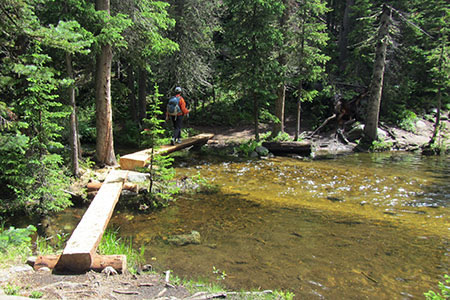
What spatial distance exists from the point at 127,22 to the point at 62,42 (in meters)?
3.60

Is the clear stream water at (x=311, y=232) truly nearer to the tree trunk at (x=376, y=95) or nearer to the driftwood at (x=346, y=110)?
the tree trunk at (x=376, y=95)

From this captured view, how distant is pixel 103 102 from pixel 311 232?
24.9 ft

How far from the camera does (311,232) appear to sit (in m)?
6.77

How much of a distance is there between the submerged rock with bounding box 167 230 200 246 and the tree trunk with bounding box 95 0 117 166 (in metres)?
5.46

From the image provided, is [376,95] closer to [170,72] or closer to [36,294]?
[170,72]

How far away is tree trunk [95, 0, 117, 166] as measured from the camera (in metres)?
10.1

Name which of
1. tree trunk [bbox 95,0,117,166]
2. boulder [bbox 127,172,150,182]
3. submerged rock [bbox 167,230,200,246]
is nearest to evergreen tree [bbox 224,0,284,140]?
tree trunk [bbox 95,0,117,166]

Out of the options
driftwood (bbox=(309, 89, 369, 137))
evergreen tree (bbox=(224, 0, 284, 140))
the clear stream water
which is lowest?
the clear stream water

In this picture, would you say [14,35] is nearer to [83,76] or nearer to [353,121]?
[83,76]

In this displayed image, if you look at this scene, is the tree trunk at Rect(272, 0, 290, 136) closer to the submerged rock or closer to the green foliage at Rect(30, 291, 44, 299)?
the submerged rock

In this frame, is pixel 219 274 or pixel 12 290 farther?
pixel 219 274

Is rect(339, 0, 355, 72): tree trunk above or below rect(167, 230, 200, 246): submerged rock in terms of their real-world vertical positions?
above

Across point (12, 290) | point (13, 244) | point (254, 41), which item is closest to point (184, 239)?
point (13, 244)

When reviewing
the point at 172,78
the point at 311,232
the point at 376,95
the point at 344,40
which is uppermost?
the point at 344,40
